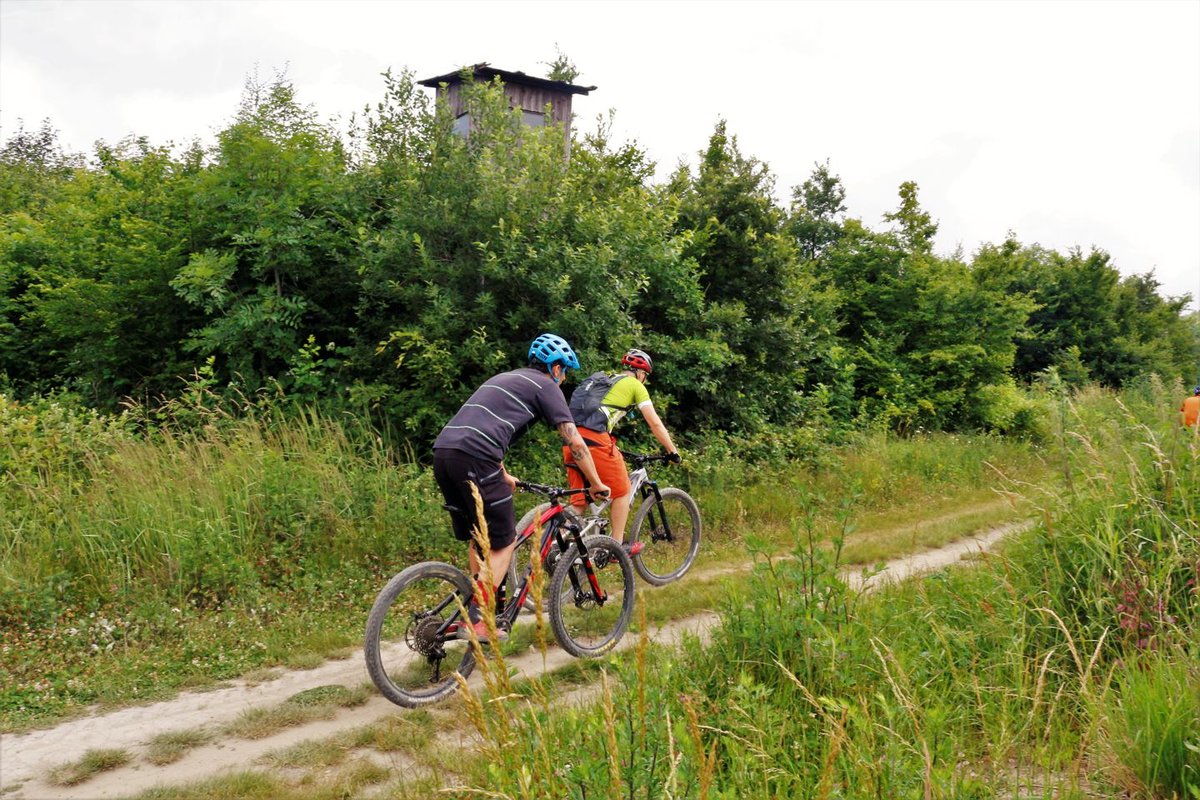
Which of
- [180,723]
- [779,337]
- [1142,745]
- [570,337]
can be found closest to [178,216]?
[570,337]

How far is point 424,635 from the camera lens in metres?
5.23

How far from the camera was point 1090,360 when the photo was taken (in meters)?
29.0

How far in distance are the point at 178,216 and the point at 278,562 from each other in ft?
16.8

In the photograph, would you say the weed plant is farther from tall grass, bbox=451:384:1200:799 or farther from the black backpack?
the black backpack

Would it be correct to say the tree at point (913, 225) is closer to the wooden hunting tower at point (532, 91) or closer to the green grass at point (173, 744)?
the wooden hunting tower at point (532, 91)

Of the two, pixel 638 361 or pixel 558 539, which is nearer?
pixel 558 539

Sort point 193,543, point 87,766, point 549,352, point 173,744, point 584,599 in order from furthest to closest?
point 193,543, point 584,599, point 549,352, point 173,744, point 87,766

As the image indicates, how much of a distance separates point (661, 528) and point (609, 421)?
4.94 feet

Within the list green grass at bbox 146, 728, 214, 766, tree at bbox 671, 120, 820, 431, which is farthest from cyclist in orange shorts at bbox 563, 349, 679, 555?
tree at bbox 671, 120, 820, 431

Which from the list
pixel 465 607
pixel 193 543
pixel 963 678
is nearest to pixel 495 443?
pixel 465 607

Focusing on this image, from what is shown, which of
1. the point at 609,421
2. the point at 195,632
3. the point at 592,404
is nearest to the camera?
the point at 195,632

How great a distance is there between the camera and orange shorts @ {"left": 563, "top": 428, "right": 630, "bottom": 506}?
24.7ft

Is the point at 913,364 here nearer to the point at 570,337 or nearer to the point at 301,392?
the point at 570,337

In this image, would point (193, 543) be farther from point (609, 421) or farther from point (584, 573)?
point (609, 421)
